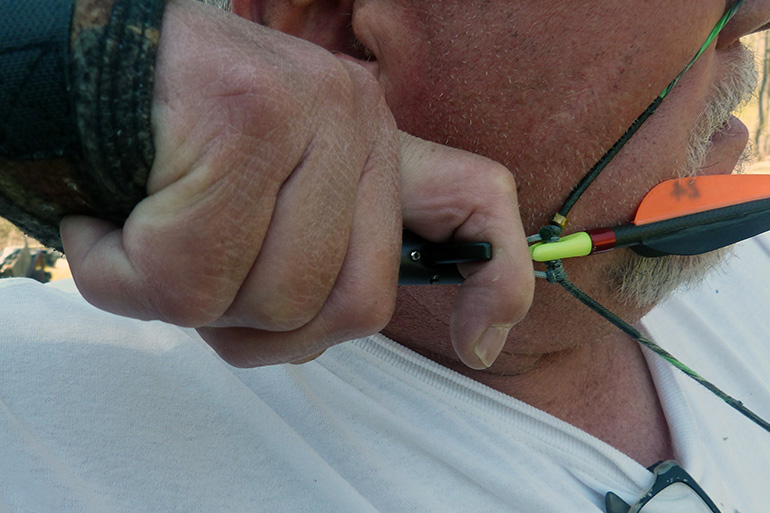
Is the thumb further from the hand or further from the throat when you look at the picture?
the throat

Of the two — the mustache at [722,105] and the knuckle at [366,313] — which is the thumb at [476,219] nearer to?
the knuckle at [366,313]

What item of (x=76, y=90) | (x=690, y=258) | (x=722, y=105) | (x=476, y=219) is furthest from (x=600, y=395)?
(x=76, y=90)

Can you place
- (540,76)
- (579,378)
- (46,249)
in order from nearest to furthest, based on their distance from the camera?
(540,76), (579,378), (46,249)

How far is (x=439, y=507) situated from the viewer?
3.54 feet

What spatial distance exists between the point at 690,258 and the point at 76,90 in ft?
3.64

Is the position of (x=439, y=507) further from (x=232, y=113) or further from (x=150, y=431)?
(x=232, y=113)

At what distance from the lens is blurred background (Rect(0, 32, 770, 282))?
5.73 metres

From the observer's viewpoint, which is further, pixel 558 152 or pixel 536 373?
pixel 536 373

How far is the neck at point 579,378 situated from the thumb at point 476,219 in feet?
1.51

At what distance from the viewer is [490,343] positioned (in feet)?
2.37

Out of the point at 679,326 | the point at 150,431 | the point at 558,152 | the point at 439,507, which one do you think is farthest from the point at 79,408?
the point at 679,326

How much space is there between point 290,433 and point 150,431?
0.72ft

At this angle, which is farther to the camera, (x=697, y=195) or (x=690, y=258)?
(x=690, y=258)

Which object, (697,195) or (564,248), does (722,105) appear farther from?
(564,248)
